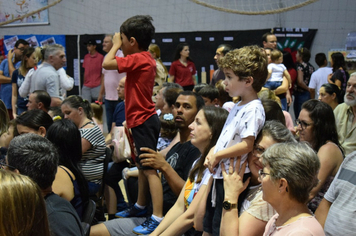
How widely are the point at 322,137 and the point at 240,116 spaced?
0.90m

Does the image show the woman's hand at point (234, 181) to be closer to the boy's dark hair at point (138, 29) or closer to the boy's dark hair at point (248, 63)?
the boy's dark hair at point (248, 63)

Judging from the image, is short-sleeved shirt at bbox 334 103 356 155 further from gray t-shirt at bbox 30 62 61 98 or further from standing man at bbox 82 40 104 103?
standing man at bbox 82 40 104 103

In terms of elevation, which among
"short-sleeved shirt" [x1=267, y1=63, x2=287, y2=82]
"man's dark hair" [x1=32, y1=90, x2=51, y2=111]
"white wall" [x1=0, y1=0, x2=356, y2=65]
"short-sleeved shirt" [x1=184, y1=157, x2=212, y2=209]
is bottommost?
"short-sleeved shirt" [x1=184, y1=157, x2=212, y2=209]

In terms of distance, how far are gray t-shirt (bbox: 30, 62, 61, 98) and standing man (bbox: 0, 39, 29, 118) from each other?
169 cm

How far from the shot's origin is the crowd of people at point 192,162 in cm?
189

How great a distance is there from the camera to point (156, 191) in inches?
129

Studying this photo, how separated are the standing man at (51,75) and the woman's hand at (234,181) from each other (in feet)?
11.4

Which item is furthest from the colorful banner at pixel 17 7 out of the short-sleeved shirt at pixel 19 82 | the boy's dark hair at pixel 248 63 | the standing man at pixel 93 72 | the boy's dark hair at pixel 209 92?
the boy's dark hair at pixel 248 63

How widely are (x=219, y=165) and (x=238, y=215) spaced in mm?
289

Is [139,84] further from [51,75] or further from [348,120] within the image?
[51,75]

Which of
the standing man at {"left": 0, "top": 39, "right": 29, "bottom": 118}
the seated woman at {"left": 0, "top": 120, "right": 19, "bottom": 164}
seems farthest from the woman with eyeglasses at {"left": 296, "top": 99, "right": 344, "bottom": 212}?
the standing man at {"left": 0, "top": 39, "right": 29, "bottom": 118}

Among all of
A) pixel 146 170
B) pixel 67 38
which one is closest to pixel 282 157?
pixel 146 170

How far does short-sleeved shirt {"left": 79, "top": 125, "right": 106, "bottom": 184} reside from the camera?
384cm

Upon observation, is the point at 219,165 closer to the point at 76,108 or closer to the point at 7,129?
the point at 76,108
